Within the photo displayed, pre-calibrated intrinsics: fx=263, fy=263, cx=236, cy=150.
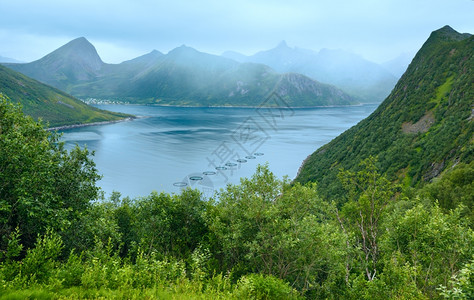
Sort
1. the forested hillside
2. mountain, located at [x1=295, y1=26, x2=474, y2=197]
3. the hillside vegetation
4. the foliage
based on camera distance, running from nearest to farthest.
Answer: the hillside vegetation → the forested hillside → the foliage → mountain, located at [x1=295, y1=26, x2=474, y2=197]

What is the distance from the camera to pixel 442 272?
17.8 meters

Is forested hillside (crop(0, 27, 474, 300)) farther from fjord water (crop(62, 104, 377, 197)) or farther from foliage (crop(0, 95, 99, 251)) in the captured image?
fjord water (crop(62, 104, 377, 197))

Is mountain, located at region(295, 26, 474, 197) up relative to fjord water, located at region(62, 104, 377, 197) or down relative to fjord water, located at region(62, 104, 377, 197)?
up

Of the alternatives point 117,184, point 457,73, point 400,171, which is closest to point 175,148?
point 117,184

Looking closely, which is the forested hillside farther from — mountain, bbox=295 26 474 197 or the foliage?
mountain, bbox=295 26 474 197

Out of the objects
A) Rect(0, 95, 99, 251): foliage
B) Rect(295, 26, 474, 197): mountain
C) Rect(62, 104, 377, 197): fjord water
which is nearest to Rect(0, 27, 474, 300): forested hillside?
Rect(0, 95, 99, 251): foliage

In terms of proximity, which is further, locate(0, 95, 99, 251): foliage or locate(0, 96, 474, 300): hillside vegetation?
locate(0, 95, 99, 251): foliage

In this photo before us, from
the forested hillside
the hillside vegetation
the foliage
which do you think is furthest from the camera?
the foliage

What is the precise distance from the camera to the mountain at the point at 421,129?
68.5 metres

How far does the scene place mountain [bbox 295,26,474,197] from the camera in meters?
68.5

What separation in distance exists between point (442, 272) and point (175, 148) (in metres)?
158

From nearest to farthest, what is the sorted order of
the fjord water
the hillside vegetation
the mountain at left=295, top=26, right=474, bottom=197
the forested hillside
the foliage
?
the hillside vegetation, the forested hillside, the foliage, the mountain at left=295, top=26, right=474, bottom=197, the fjord water

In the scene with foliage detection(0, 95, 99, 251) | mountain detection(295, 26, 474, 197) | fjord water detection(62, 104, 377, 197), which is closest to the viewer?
foliage detection(0, 95, 99, 251)

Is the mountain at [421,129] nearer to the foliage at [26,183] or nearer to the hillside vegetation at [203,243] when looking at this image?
the hillside vegetation at [203,243]
